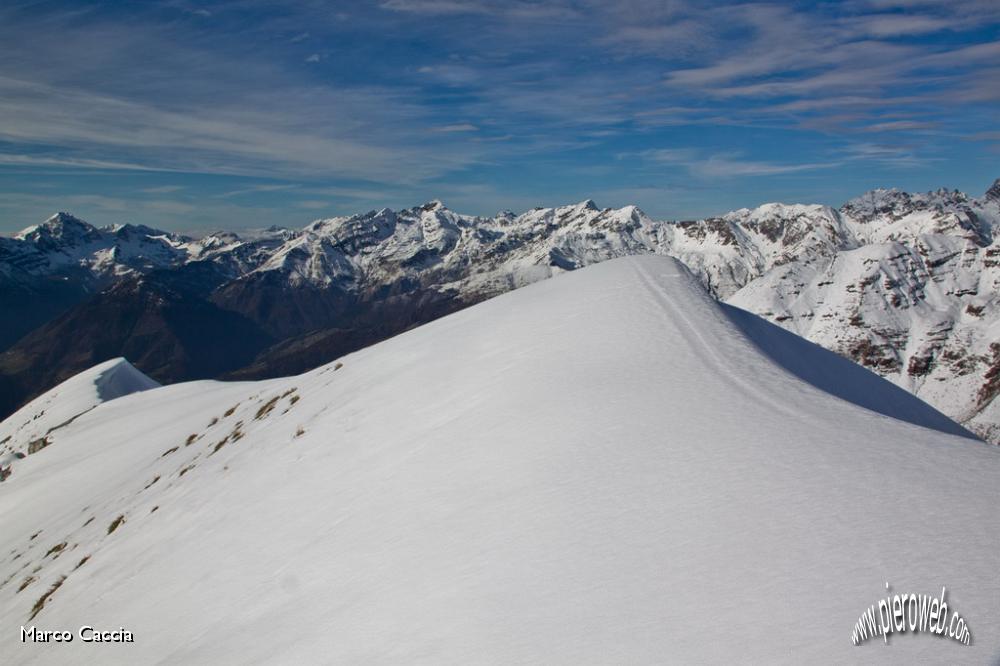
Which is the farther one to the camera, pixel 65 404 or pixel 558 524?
pixel 65 404

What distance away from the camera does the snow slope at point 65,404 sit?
63.3m

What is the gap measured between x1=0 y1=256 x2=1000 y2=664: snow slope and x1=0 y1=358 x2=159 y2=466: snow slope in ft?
148

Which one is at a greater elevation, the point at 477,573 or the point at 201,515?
the point at 477,573

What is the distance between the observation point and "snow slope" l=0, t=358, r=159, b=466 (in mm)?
63344

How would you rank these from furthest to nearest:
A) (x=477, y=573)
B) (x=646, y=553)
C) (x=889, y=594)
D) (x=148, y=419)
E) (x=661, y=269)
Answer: (x=148, y=419) → (x=661, y=269) → (x=477, y=573) → (x=646, y=553) → (x=889, y=594)

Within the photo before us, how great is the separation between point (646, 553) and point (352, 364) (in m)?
27.6

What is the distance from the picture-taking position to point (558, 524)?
453 inches

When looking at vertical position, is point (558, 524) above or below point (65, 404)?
above

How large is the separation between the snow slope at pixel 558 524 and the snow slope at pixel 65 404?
148 ft

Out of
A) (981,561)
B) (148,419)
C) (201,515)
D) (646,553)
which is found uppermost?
(981,561)

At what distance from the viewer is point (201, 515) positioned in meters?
21.3

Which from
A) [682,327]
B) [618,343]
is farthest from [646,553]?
[682,327]

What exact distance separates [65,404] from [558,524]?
86791 mm

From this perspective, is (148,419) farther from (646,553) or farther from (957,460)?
(957,460)
